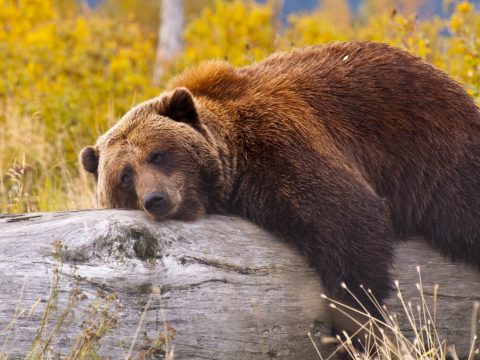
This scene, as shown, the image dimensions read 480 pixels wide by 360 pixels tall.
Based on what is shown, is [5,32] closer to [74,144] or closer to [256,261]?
[74,144]

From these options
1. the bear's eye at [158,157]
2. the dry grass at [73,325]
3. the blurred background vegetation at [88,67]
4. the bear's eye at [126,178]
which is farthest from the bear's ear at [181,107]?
the dry grass at [73,325]

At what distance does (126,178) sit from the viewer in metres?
4.48

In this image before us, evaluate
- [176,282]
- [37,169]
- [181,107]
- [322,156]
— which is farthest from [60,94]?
[176,282]

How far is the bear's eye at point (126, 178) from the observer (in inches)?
175

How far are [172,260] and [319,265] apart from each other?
0.84m

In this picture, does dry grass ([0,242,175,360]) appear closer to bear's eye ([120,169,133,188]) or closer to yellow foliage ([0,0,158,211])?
bear's eye ([120,169,133,188])

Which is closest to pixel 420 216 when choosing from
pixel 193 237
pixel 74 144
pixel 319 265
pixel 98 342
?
pixel 319 265

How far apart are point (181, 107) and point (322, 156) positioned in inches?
34.3

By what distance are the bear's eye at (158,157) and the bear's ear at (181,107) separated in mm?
275

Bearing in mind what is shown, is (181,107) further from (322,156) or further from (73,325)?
(73,325)

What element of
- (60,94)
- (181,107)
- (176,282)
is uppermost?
(60,94)

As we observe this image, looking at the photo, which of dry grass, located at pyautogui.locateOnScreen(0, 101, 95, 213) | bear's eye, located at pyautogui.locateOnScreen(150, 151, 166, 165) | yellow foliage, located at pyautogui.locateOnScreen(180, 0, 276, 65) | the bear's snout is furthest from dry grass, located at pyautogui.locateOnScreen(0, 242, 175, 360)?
yellow foliage, located at pyautogui.locateOnScreen(180, 0, 276, 65)

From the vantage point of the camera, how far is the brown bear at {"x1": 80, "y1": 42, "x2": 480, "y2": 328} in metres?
4.27

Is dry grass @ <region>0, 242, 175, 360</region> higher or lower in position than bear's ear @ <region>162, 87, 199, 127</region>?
lower
